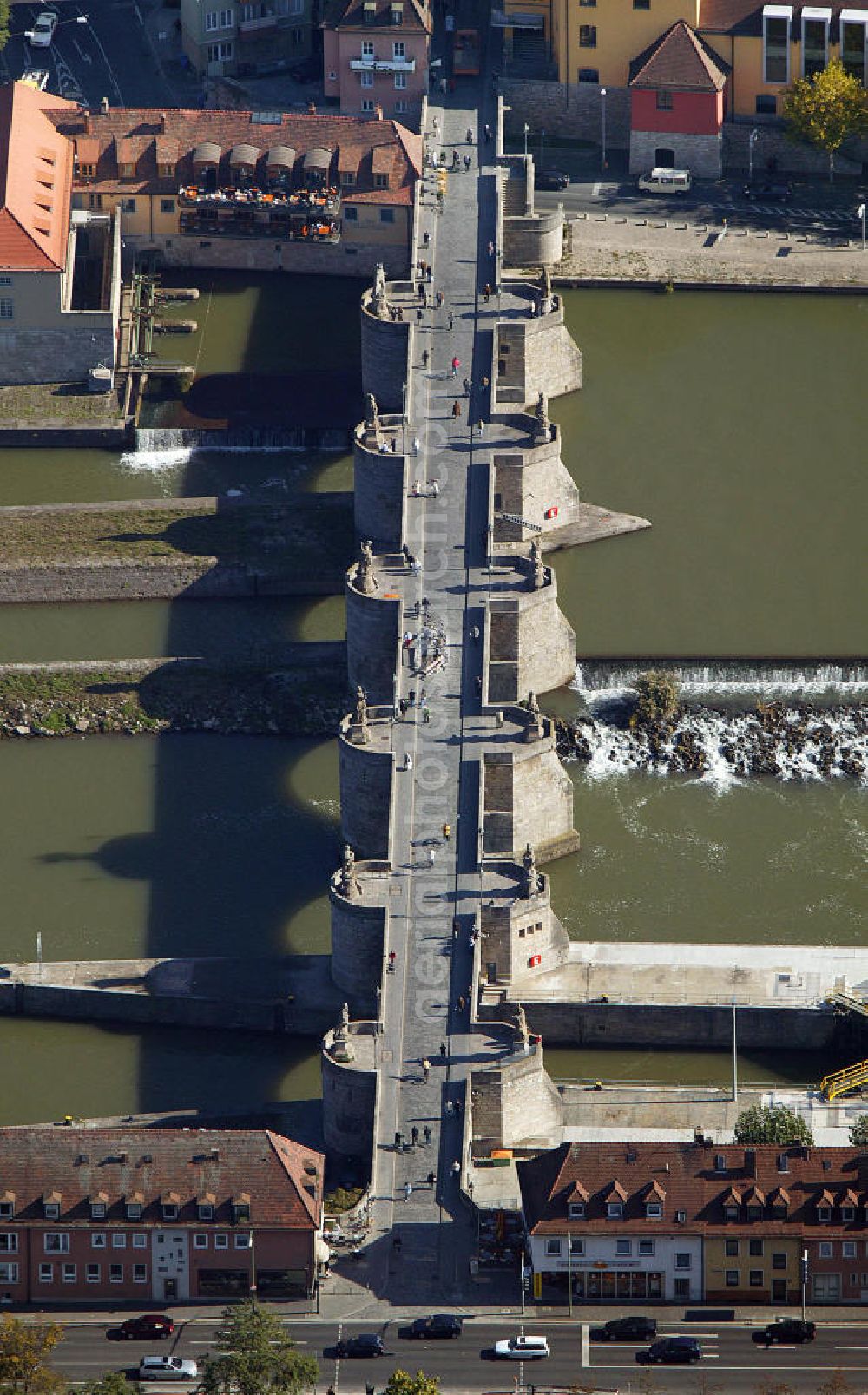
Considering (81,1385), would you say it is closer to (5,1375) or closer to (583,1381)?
(5,1375)

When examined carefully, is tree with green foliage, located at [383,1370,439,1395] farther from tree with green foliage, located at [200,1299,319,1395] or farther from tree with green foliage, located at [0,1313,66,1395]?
tree with green foliage, located at [0,1313,66,1395]

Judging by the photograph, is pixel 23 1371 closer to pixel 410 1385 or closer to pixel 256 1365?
pixel 256 1365

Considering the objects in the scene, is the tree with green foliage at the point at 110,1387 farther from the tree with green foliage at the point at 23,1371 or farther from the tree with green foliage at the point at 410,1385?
the tree with green foliage at the point at 410,1385

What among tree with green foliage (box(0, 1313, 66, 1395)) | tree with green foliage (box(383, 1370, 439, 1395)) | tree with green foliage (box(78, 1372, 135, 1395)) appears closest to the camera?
tree with green foliage (box(383, 1370, 439, 1395))

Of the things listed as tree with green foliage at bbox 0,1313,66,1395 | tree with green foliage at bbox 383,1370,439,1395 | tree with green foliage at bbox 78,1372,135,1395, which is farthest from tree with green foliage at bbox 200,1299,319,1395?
tree with green foliage at bbox 0,1313,66,1395

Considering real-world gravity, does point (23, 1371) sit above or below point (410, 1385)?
above

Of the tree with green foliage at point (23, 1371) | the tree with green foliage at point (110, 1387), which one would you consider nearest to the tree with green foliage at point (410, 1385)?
the tree with green foliage at point (110, 1387)

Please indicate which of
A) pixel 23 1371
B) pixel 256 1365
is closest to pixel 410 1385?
pixel 256 1365

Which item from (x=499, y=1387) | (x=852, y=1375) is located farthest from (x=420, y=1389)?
(x=852, y=1375)

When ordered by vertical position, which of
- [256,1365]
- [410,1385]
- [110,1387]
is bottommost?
[110,1387]
